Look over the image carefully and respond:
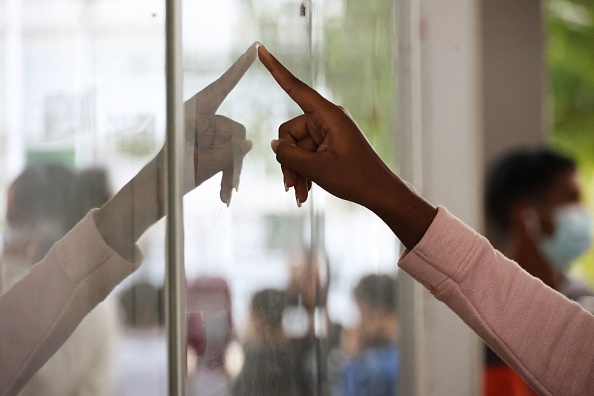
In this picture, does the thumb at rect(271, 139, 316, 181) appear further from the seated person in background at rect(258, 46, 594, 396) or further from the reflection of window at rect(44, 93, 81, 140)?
the reflection of window at rect(44, 93, 81, 140)

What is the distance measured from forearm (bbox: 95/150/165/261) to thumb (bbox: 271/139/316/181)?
0.11 meters

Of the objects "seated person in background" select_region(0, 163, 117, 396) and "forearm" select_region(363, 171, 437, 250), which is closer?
"seated person in background" select_region(0, 163, 117, 396)

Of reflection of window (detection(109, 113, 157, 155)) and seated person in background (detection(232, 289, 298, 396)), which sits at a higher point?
reflection of window (detection(109, 113, 157, 155))

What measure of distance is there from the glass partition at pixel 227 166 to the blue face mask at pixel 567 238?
629mm

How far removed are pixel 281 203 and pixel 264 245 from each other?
6 cm

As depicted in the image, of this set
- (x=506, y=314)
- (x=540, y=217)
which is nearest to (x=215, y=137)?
(x=506, y=314)

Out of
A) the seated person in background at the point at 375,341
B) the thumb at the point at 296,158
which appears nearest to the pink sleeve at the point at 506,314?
the thumb at the point at 296,158

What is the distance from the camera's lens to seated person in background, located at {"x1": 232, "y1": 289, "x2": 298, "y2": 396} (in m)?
0.67

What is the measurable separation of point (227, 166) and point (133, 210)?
144mm

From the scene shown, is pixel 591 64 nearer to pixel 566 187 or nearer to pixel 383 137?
pixel 566 187

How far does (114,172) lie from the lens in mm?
482

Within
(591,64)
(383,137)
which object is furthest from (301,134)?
(591,64)

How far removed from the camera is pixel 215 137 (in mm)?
618

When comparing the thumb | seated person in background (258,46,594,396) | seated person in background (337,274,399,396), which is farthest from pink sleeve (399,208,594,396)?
seated person in background (337,274,399,396)
